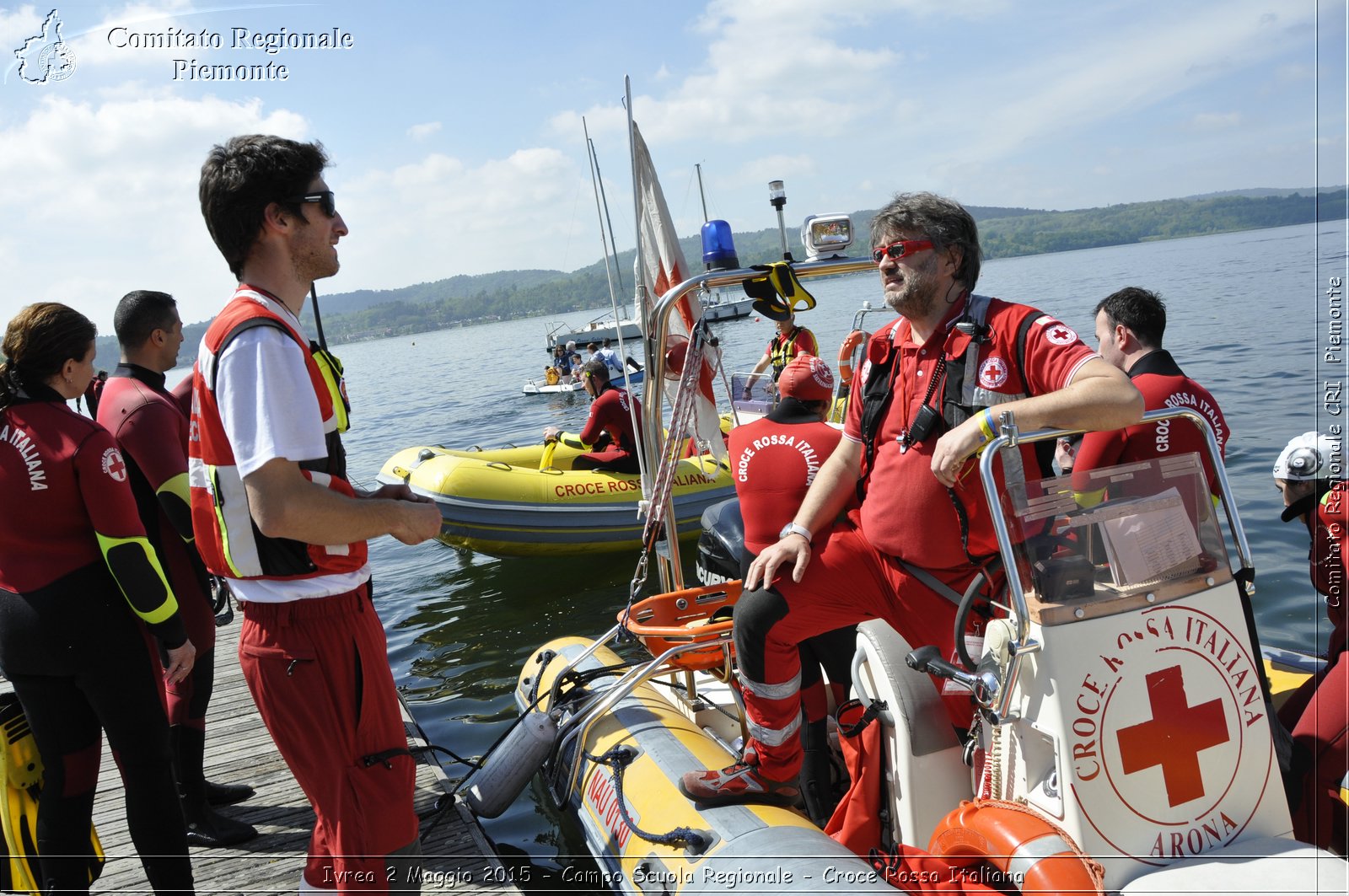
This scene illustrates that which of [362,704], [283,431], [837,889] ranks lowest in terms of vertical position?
[837,889]

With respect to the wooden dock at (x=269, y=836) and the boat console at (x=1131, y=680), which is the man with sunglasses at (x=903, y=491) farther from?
the wooden dock at (x=269, y=836)

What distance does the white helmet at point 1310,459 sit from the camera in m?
2.67

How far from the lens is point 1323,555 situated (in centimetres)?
250

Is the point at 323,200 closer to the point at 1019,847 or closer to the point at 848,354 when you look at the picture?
the point at 1019,847

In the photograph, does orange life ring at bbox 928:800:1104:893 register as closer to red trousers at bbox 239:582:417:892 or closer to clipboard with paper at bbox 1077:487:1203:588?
clipboard with paper at bbox 1077:487:1203:588

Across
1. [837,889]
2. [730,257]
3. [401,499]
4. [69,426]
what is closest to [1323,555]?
[837,889]

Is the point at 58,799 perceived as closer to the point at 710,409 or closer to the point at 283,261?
the point at 283,261

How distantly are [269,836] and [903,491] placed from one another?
280cm

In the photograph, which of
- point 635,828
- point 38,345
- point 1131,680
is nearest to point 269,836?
point 635,828

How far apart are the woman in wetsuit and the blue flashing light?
2112 mm

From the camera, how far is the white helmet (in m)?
2.67

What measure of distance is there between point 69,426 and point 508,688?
168 inches

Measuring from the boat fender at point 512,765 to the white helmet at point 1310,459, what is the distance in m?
2.79

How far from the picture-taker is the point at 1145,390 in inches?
127
